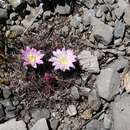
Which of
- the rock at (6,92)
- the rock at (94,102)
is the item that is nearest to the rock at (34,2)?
the rock at (6,92)

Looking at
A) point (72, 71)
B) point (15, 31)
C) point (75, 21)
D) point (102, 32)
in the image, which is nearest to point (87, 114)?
point (72, 71)

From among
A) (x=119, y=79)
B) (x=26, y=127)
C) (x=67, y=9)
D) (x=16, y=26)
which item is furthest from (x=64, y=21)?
(x=26, y=127)

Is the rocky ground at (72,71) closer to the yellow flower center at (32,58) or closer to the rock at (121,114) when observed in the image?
the rock at (121,114)

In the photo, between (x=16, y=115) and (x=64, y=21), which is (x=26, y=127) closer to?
(x=16, y=115)

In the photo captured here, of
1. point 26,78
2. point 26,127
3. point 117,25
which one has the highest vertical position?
point 117,25

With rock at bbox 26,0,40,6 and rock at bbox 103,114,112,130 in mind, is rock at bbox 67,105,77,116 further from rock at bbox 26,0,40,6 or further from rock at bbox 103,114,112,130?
rock at bbox 26,0,40,6
